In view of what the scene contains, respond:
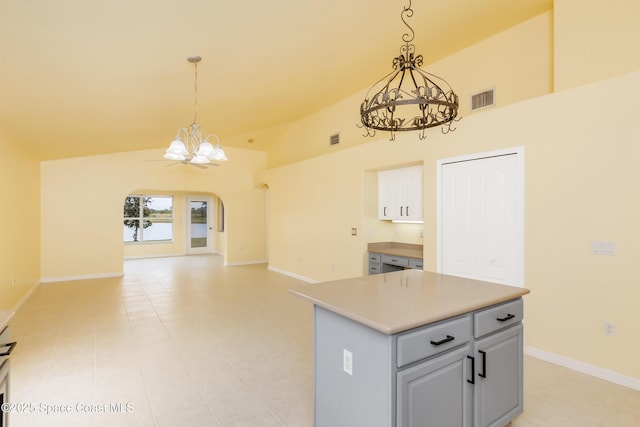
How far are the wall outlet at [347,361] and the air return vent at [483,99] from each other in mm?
3870

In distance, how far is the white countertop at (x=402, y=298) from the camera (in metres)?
1.55

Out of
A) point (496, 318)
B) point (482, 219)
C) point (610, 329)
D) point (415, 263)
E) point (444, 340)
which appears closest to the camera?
point (444, 340)

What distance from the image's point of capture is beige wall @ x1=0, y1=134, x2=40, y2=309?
432 cm

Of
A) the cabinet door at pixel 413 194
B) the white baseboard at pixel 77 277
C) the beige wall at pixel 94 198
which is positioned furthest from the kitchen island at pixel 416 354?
the white baseboard at pixel 77 277

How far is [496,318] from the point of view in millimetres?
1922

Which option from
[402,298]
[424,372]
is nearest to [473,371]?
[424,372]

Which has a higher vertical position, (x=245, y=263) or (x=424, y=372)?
(x=424, y=372)

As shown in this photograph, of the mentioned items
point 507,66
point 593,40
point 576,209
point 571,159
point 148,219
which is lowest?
point 148,219

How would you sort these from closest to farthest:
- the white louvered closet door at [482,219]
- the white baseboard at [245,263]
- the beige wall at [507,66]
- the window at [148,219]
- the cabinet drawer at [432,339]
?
the cabinet drawer at [432,339] < the white louvered closet door at [482,219] < the beige wall at [507,66] < the white baseboard at [245,263] < the window at [148,219]

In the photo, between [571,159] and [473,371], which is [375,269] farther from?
[473,371]

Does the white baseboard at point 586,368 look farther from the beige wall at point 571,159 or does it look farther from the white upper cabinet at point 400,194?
the white upper cabinet at point 400,194

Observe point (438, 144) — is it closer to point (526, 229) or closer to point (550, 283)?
point (526, 229)

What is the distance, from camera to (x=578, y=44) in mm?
3287

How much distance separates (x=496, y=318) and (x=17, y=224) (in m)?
6.39
